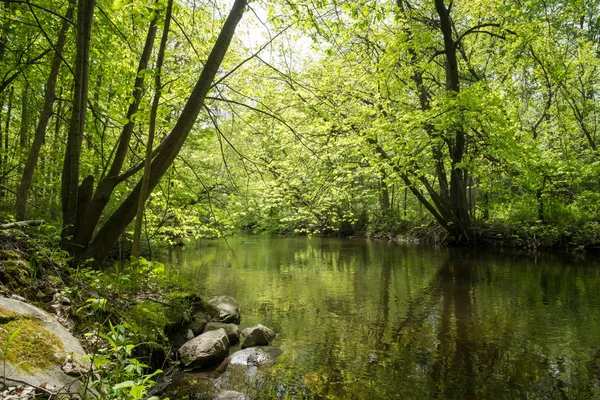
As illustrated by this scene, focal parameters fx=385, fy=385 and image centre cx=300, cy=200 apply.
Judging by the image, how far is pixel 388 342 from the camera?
225 inches

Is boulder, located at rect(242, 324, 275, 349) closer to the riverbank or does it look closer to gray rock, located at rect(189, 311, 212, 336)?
gray rock, located at rect(189, 311, 212, 336)

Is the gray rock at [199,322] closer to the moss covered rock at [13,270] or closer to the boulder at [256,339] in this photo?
the boulder at [256,339]

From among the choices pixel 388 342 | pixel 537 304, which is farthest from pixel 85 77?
pixel 537 304

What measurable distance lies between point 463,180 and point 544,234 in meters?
3.87

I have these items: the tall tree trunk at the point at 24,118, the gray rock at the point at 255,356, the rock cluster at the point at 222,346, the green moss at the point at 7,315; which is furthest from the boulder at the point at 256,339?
the tall tree trunk at the point at 24,118

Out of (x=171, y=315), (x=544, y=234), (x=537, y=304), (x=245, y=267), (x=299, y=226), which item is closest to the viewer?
(x=171, y=315)

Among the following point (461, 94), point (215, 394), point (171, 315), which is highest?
point (461, 94)

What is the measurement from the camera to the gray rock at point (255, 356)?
5130 millimetres

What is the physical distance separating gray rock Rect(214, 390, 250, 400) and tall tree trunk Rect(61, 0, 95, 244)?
2.88 m

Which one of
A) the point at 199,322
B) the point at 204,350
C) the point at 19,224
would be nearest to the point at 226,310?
the point at 199,322

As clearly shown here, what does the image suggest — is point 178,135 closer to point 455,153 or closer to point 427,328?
point 427,328

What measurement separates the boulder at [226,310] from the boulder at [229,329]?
44 centimetres

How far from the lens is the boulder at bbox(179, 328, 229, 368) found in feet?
16.4

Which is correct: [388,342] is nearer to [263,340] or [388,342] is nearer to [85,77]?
[263,340]
